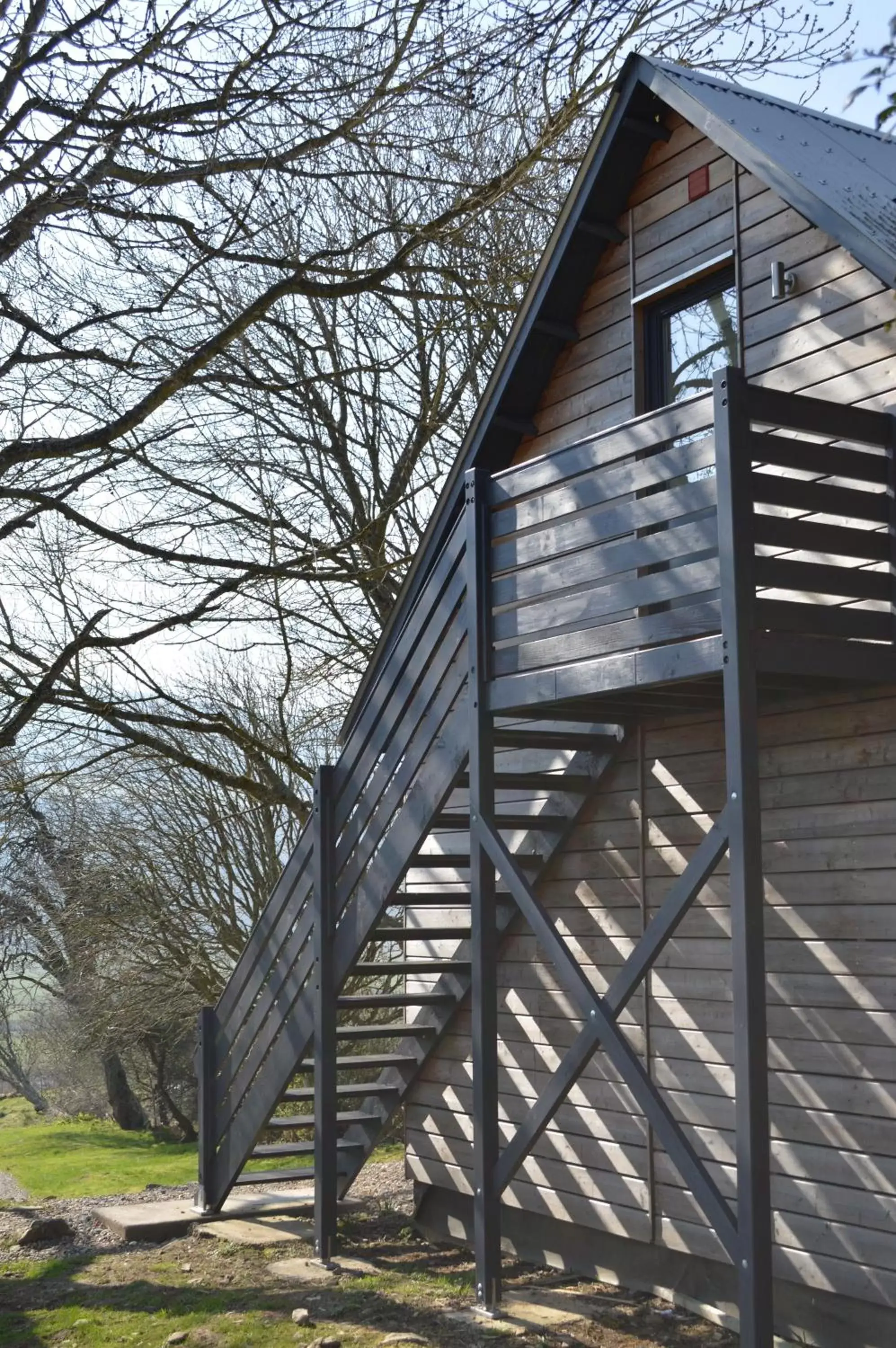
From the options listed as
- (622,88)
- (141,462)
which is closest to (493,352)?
(141,462)

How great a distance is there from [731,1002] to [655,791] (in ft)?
4.08

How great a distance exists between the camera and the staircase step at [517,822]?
7.86 metres

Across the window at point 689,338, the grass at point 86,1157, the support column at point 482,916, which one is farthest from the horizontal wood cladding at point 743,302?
the grass at point 86,1157

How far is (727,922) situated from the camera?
22.6ft

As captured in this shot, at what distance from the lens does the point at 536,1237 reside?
8219 millimetres

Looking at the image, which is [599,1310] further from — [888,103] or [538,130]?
[538,130]

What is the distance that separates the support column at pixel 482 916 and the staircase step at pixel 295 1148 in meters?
2.11

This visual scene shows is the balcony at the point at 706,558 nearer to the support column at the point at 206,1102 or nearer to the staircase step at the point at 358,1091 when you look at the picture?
the staircase step at the point at 358,1091

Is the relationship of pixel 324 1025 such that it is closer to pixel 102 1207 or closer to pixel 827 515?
pixel 102 1207

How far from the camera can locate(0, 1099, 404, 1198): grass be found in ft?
42.6

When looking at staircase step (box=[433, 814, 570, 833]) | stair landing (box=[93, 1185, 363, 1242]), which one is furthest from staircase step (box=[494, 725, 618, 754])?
stair landing (box=[93, 1185, 363, 1242])

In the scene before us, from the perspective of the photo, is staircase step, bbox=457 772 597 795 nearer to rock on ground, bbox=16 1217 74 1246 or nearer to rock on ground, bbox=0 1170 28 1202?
rock on ground, bbox=16 1217 74 1246

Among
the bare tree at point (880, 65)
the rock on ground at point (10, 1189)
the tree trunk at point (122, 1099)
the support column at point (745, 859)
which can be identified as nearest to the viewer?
the bare tree at point (880, 65)

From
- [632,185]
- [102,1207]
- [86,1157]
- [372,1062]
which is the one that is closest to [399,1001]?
[372,1062]
